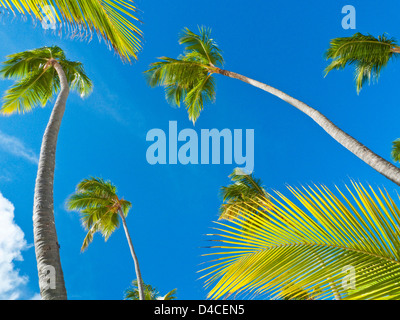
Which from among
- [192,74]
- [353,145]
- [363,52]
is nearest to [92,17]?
[353,145]

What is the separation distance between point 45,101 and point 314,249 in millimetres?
10084

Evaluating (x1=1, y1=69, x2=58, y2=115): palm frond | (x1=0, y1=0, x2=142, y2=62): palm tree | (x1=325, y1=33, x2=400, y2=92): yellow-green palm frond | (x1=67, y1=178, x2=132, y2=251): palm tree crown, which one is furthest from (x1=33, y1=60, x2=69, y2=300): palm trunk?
(x1=67, y1=178, x2=132, y2=251): palm tree crown

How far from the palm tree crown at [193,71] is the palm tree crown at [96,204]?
7.44 meters

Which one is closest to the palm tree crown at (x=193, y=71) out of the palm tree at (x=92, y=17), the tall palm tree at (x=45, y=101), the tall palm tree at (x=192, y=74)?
the tall palm tree at (x=192, y=74)

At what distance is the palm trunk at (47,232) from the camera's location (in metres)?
3.18

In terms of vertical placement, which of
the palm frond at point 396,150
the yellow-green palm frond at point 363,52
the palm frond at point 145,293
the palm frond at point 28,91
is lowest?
the palm frond at point 145,293

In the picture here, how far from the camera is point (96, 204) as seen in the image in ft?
53.2

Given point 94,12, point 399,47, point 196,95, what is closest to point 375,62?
point 399,47

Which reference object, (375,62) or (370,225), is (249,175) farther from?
(370,225)

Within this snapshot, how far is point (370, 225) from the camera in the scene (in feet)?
6.13

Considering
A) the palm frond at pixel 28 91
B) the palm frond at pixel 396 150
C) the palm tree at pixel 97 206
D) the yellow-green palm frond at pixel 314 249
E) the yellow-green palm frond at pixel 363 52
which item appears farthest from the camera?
the palm frond at pixel 396 150

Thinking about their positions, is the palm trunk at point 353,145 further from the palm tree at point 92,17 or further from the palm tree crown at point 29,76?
the palm tree crown at point 29,76

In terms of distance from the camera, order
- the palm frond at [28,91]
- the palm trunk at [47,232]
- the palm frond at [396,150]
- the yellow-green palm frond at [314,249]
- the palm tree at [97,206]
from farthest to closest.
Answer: the palm frond at [396,150] < the palm tree at [97,206] < the palm frond at [28,91] < the palm trunk at [47,232] < the yellow-green palm frond at [314,249]
